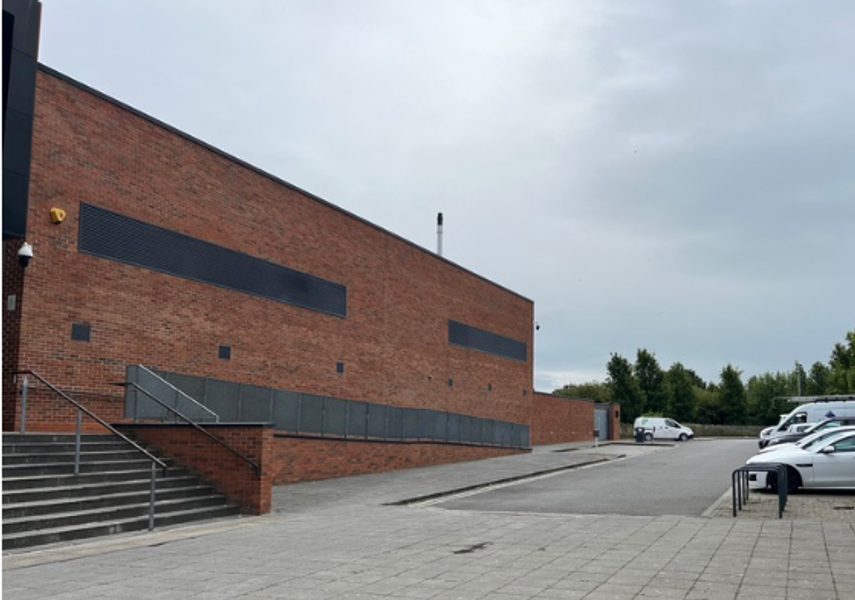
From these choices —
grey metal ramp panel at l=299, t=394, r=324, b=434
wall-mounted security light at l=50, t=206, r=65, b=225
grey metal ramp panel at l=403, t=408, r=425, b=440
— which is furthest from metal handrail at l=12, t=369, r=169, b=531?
grey metal ramp panel at l=403, t=408, r=425, b=440

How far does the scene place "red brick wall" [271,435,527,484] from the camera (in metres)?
20.6

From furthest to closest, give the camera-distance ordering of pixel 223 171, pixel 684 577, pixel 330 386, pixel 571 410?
pixel 571 410
pixel 330 386
pixel 223 171
pixel 684 577

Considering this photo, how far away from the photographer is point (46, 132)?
17391 mm

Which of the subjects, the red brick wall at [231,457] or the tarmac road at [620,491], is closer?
the red brick wall at [231,457]

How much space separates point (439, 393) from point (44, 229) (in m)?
19.3

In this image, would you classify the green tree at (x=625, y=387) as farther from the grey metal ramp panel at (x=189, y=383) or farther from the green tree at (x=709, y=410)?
the grey metal ramp panel at (x=189, y=383)

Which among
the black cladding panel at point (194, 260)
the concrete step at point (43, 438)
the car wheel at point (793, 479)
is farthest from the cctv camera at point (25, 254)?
the car wheel at point (793, 479)

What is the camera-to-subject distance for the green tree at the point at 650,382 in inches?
2717

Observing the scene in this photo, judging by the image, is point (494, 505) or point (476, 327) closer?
point (494, 505)

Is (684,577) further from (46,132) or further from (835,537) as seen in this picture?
(46,132)

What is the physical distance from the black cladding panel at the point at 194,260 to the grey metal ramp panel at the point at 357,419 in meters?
2.93

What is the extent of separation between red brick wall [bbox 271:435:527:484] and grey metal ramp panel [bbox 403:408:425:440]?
117 centimetres

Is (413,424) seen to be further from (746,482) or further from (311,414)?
(746,482)

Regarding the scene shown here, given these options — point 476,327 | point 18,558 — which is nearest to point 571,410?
point 476,327
